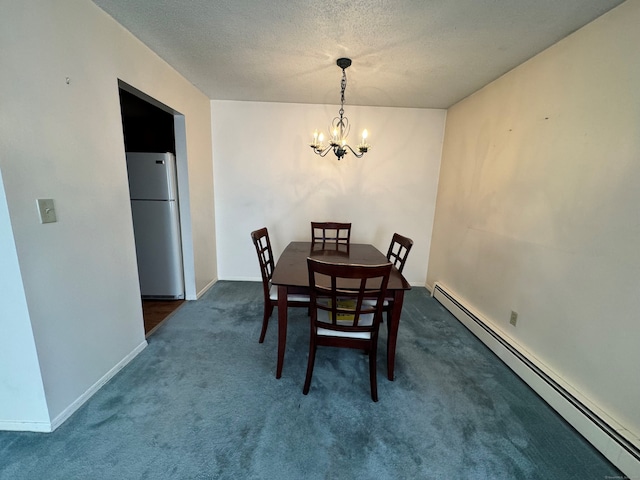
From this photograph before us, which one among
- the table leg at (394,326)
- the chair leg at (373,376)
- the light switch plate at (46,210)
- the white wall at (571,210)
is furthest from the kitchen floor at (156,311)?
the white wall at (571,210)

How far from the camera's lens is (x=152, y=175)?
8.47ft

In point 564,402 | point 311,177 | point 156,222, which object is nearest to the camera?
point 564,402

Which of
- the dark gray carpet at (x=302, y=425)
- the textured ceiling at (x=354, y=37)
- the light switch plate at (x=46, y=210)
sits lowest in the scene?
the dark gray carpet at (x=302, y=425)

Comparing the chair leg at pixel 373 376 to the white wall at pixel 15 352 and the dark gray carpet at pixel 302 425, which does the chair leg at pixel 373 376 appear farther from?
the white wall at pixel 15 352

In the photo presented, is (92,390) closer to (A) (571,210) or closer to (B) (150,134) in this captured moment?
(B) (150,134)

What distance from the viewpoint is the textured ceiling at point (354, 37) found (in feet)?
4.78

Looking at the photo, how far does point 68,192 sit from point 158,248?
1.49 metres

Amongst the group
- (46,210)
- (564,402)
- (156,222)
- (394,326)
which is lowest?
(564,402)

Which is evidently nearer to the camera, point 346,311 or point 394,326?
point 346,311

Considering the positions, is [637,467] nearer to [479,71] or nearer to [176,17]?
[479,71]

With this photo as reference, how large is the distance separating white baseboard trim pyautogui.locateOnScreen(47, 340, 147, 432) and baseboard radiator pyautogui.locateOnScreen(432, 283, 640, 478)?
2893 millimetres

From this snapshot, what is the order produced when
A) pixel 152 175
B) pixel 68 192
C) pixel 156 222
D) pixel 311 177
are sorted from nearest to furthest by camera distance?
pixel 68 192, pixel 152 175, pixel 156 222, pixel 311 177

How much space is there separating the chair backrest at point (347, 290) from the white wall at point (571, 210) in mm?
1212

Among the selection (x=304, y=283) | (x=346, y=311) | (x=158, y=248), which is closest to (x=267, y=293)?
(x=304, y=283)
